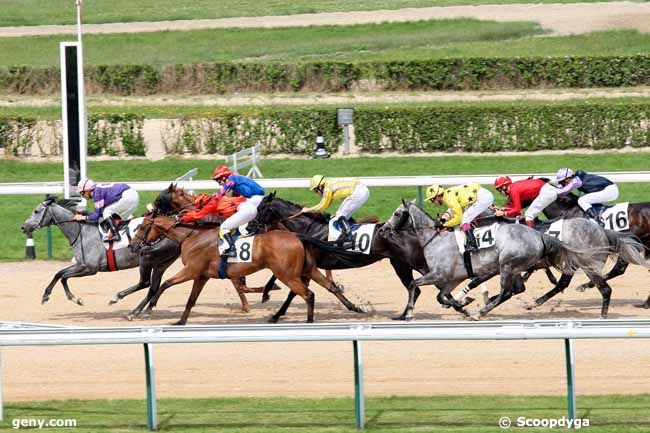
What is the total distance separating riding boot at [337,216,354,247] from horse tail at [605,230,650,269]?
2.19m

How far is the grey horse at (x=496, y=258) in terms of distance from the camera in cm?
1172

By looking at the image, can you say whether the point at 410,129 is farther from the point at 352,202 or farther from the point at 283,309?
the point at 283,309

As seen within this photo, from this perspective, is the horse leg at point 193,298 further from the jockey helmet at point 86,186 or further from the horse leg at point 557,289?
the horse leg at point 557,289

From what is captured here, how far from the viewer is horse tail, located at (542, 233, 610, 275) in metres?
11.8

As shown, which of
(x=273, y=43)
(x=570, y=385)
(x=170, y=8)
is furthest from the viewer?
(x=170, y=8)

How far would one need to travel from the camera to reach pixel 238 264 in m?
11.9

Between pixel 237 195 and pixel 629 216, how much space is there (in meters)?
3.53

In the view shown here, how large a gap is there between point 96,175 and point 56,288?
19.7ft

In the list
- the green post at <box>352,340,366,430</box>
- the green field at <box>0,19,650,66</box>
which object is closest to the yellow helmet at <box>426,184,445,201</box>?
the green post at <box>352,340,366,430</box>

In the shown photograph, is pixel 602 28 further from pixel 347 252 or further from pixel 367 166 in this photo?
pixel 347 252

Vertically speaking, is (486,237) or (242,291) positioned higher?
(486,237)

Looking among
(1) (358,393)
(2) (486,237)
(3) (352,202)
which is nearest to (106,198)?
(3) (352,202)

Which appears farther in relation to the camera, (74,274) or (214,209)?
(74,274)

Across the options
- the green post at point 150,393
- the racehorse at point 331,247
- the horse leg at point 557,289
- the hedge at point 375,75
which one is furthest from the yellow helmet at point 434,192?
the hedge at point 375,75
